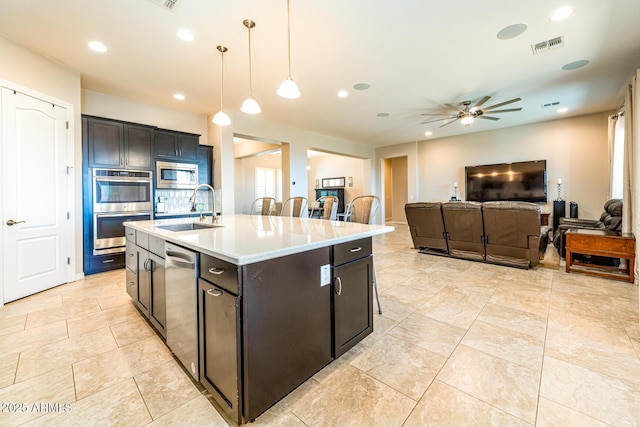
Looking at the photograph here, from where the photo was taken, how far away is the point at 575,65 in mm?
3762

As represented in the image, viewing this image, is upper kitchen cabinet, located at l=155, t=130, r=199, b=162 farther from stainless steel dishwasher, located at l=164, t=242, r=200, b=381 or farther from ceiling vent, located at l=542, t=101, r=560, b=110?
ceiling vent, located at l=542, t=101, r=560, b=110

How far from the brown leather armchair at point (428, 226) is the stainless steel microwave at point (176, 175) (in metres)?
4.16

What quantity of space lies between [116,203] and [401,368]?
466 cm

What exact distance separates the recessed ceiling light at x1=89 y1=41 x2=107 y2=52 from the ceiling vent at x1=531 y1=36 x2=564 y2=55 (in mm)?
5311

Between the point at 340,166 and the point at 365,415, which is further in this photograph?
the point at 340,166

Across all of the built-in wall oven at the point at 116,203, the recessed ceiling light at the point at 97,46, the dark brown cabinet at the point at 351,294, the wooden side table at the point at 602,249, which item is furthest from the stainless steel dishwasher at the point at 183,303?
the wooden side table at the point at 602,249

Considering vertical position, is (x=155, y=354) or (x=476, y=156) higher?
(x=476, y=156)

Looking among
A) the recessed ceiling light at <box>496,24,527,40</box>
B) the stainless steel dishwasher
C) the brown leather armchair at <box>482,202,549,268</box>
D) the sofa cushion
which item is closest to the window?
the brown leather armchair at <box>482,202,549,268</box>

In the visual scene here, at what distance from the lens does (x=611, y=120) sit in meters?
5.38

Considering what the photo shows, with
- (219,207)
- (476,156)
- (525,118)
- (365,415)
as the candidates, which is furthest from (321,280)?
(476,156)

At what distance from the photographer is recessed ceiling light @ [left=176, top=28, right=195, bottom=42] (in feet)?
9.43

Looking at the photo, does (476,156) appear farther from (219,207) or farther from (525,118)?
(219,207)

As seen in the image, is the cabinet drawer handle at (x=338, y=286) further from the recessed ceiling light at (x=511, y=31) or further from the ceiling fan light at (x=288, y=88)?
the recessed ceiling light at (x=511, y=31)

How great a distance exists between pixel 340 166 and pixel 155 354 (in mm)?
10299
